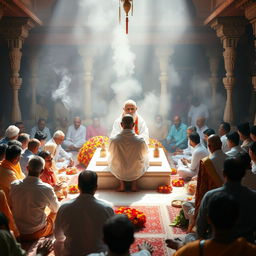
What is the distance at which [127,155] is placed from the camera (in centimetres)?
748

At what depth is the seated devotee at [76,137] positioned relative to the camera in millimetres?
11711

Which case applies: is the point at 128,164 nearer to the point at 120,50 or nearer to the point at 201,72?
the point at 120,50

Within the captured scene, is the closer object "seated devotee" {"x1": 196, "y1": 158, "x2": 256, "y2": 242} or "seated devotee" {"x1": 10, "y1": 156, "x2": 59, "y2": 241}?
"seated devotee" {"x1": 196, "y1": 158, "x2": 256, "y2": 242}

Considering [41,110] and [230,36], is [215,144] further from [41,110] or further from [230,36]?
[41,110]

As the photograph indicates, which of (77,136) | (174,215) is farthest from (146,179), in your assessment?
(77,136)

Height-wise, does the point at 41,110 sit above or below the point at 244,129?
below

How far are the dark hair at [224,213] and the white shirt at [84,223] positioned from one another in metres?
1.37

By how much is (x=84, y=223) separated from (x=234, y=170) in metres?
1.53

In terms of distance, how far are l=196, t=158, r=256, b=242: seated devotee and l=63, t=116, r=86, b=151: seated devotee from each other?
8205 millimetres

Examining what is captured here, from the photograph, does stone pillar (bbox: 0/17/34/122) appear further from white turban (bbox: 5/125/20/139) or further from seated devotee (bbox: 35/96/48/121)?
white turban (bbox: 5/125/20/139)

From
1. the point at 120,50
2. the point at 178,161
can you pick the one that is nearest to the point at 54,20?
the point at 120,50

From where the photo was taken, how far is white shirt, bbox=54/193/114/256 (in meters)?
3.78

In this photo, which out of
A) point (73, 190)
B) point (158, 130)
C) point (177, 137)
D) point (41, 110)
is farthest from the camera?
point (41, 110)

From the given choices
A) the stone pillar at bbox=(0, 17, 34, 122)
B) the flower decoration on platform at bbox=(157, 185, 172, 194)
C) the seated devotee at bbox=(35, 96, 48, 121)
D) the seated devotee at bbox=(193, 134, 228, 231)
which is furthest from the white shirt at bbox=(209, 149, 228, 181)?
the seated devotee at bbox=(35, 96, 48, 121)
